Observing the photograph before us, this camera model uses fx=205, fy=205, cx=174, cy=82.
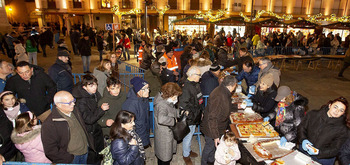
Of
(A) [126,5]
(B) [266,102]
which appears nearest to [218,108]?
(B) [266,102]

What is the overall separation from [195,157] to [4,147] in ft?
11.4

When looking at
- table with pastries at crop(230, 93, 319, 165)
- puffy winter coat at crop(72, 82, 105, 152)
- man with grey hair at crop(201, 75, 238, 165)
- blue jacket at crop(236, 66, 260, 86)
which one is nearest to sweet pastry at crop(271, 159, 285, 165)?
table with pastries at crop(230, 93, 319, 165)

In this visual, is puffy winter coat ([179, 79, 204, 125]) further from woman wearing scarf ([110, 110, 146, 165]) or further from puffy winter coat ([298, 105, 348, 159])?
puffy winter coat ([298, 105, 348, 159])

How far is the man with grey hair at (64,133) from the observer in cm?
273

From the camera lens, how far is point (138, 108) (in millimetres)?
3502

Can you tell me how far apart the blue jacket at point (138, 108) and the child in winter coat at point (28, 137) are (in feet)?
4.22

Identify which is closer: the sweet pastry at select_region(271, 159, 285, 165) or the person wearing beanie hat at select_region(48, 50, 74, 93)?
the sweet pastry at select_region(271, 159, 285, 165)

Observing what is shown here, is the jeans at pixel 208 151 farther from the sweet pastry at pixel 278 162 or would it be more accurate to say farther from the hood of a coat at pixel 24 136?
the hood of a coat at pixel 24 136

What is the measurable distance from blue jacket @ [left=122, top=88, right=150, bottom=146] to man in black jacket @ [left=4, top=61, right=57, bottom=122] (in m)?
2.02

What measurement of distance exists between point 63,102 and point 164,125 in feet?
5.06

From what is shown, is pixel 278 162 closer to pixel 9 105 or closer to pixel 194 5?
pixel 9 105

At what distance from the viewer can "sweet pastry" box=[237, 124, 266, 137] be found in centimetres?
376

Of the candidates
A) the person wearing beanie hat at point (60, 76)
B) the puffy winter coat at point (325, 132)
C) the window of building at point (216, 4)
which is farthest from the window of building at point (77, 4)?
the puffy winter coat at point (325, 132)

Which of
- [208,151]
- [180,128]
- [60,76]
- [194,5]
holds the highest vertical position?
[194,5]
